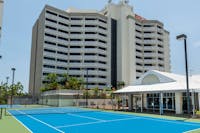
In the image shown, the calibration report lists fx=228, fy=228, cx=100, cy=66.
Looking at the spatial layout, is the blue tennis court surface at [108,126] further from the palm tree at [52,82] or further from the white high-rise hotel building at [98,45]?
the white high-rise hotel building at [98,45]

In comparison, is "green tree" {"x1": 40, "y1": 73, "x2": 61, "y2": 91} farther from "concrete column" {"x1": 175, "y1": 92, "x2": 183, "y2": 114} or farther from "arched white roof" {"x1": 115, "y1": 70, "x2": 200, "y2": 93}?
"concrete column" {"x1": 175, "y1": 92, "x2": 183, "y2": 114}

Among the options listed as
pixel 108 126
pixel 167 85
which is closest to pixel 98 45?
pixel 167 85

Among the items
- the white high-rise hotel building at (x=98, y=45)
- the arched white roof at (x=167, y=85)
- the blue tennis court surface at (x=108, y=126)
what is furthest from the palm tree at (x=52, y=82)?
the blue tennis court surface at (x=108, y=126)

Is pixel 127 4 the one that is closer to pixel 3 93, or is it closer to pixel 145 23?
pixel 145 23

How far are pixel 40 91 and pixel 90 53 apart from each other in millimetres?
27084

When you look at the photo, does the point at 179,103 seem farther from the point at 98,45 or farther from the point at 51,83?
the point at 98,45

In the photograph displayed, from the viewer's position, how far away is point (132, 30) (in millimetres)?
107250

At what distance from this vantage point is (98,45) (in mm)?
99562

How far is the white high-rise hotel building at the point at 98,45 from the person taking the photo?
93.9m

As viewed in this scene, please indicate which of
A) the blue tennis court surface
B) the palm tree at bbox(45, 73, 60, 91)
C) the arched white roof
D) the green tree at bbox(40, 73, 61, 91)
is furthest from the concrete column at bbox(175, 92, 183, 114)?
the palm tree at bbox(45, 73, 60, 91)

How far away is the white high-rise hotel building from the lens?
93938 millimetres

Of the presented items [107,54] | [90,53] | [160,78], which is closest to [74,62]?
[90,53]

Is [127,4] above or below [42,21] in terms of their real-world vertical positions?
above

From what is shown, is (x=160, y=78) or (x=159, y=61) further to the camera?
(x=159, y=61)
